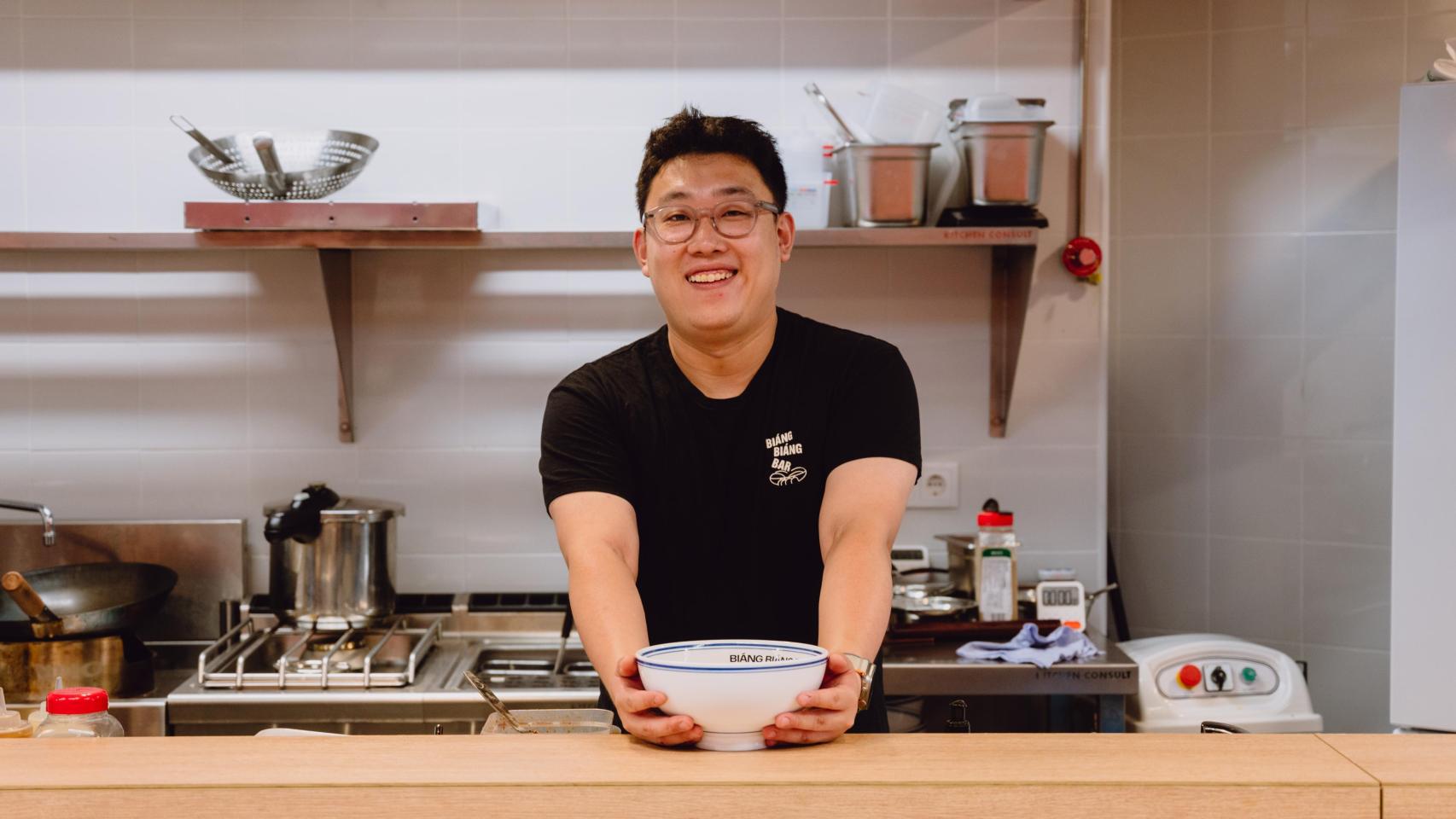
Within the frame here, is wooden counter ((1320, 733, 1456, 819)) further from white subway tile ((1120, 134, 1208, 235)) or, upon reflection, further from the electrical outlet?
white subway tile ((1120, 134, 1208, 235))

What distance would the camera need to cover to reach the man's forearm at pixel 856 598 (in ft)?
4.56

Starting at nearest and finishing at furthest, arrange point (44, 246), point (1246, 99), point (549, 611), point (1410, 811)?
point (1410, 811) → point (44, 246) → point (549, 611) → point (1246, 99)

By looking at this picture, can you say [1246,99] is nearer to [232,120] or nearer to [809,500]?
[809,500]

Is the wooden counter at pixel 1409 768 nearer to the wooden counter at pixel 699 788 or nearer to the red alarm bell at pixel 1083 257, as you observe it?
the wooden counter at pixel 699 788

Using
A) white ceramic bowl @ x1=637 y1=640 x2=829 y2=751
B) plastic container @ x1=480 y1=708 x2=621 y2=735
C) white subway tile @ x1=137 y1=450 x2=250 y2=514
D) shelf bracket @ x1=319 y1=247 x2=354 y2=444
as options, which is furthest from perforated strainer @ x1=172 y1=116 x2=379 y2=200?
white ceramic bowl @ x1=637 y1=640 x2=829 y2=751

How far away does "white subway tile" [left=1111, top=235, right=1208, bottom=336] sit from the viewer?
121 inches

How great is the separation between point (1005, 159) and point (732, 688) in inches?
69.1

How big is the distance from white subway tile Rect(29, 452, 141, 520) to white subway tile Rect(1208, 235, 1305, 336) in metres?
2.55

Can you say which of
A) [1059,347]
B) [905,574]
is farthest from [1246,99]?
[905,574]

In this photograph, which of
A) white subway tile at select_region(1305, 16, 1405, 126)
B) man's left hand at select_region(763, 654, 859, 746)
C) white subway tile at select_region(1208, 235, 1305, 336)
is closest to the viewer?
man's left hand at select_region(763, 654, 859, 746)

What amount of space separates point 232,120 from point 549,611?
4.20ft

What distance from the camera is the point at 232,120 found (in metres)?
2.76

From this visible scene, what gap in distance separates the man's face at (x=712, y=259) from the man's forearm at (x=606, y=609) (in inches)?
13.2

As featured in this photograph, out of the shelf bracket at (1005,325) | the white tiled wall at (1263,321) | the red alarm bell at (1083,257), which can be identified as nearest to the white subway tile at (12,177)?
the shelf bracket at (1005,325)
